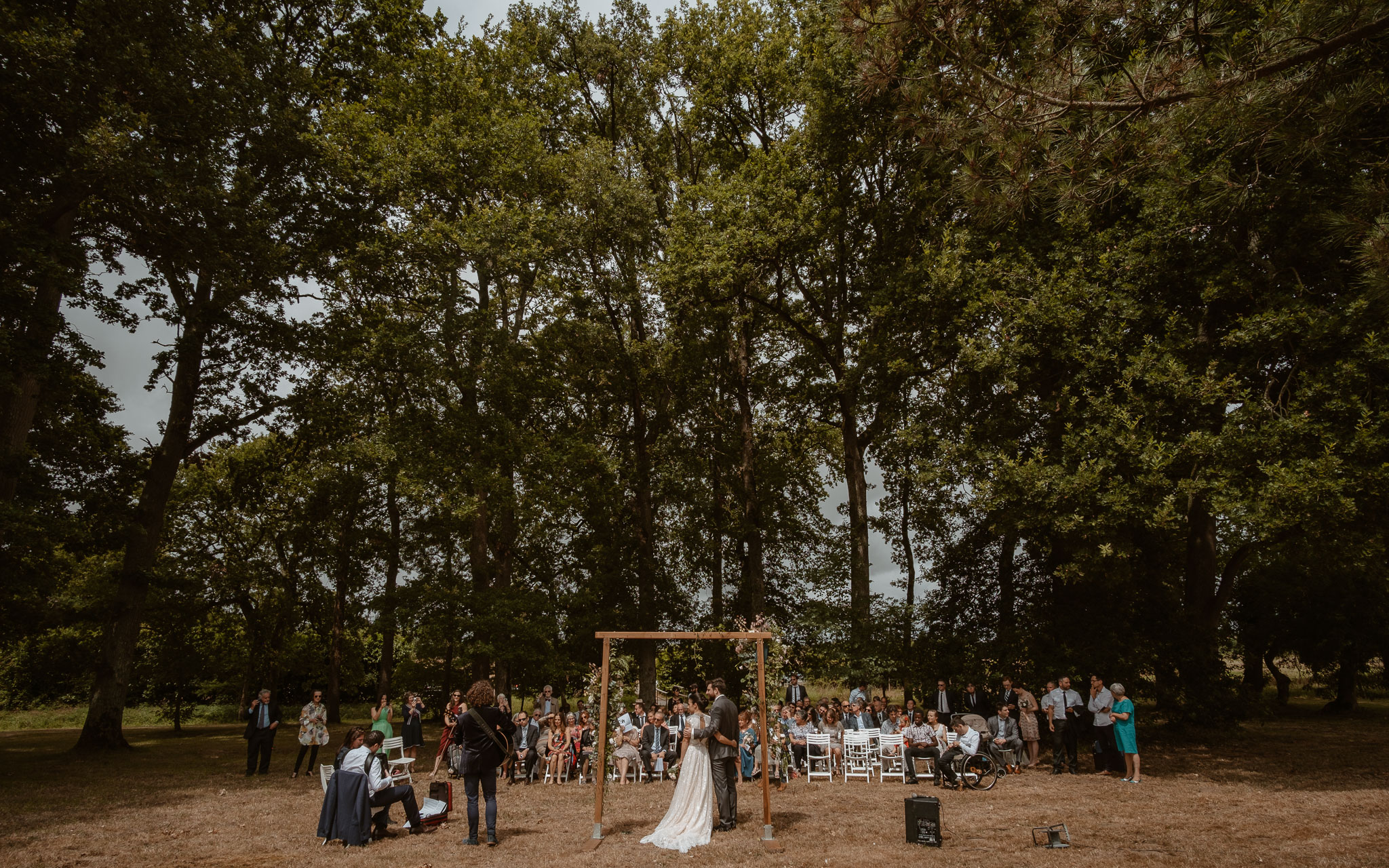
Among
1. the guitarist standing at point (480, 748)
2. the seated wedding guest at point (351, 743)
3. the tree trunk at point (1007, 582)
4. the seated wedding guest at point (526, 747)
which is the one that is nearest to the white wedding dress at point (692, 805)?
the guitarist standing at point (480, 748)

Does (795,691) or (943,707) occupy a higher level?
(795,691)

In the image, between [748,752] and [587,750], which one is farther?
[587,750]

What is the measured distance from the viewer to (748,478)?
22.5m

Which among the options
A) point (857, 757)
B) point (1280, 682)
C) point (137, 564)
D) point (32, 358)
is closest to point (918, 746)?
point (857, 757)

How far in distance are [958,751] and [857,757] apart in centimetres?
226

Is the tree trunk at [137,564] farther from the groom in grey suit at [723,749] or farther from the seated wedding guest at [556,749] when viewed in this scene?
the groom in grey suit at [723,749]

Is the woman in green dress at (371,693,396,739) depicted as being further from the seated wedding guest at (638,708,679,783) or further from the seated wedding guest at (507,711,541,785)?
the seated wedding guest at (638,708,679,783)

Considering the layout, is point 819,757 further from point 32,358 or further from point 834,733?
point 32,358

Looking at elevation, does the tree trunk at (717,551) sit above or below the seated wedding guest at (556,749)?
above

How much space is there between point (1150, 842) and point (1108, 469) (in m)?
7.18

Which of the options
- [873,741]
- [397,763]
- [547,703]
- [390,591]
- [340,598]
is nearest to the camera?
[397,763]

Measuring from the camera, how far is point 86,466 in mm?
16969

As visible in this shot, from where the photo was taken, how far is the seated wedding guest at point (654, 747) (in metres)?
13.7

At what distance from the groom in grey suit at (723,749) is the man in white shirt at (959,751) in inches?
177
